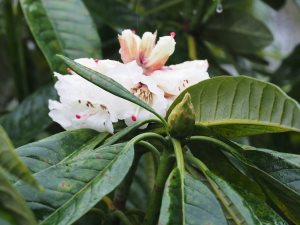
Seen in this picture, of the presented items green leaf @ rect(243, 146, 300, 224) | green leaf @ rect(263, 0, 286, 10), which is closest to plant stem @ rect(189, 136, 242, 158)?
green leaf @ rect(243, 146, 300, 224)

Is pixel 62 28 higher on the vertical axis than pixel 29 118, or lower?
higher

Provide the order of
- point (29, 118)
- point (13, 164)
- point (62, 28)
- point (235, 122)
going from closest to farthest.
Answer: point (13, 164)
point (235, 122)
point (62, 28)
point (29, 118)

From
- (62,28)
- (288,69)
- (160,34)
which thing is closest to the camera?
(62,28)

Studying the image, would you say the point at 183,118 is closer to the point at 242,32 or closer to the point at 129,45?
the point at 129,45

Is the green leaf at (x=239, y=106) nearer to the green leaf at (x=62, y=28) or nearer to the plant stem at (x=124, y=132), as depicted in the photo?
the plant stem at (x=124, y=132)

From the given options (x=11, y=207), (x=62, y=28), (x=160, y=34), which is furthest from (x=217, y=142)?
(x=160, y=34)

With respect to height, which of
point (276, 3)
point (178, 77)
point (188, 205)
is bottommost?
point (188, 205)

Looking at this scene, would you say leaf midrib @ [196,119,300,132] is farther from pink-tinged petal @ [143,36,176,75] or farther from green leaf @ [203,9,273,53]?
green leaf @ [203,9,273,53]
